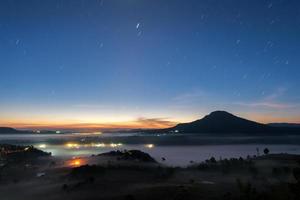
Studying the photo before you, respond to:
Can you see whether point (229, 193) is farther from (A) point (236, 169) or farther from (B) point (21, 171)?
(B) point (21, 171)

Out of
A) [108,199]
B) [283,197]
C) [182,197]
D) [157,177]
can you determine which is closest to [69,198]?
[108,199]

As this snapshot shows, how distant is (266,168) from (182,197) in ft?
74.5

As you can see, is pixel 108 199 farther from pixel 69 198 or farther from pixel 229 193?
pixel 229 193

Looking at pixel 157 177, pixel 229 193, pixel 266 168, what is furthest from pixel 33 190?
pixel 266 168

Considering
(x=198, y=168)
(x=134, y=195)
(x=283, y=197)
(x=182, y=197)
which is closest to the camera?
(x=283, y=197)

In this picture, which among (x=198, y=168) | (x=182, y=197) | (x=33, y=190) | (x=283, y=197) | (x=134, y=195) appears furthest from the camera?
(x=198, y=168)

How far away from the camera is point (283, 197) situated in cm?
2434

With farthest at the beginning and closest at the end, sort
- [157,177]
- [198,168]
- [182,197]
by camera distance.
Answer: [198,168], [157,177], [182,197]

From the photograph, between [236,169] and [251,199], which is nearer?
[251,199]

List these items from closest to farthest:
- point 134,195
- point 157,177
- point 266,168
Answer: point 134,195 < point 157,177 < point 266,168

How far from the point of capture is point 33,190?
40.5m

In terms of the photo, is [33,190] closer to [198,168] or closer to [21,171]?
[21,171]

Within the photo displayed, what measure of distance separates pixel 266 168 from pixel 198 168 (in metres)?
10.4

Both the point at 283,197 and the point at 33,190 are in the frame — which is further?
the point at 33,190
